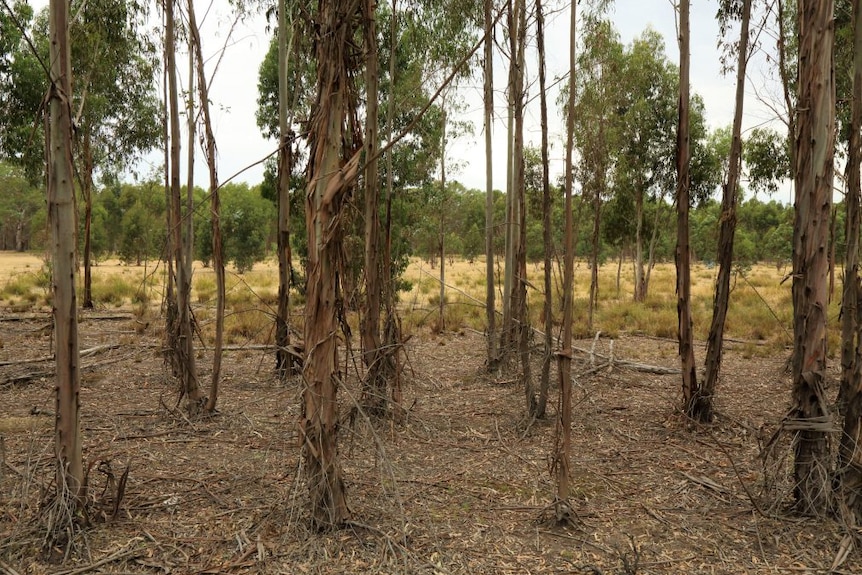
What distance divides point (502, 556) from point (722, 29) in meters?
10.2

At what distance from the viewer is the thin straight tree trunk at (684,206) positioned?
6.25 metres

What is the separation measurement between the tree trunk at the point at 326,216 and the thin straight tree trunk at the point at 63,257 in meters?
1.36

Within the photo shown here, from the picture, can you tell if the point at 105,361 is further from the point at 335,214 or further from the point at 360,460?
the point at 335,214

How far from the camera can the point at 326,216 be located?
3.47 m

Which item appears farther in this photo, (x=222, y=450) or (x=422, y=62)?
(x=422, y=62)

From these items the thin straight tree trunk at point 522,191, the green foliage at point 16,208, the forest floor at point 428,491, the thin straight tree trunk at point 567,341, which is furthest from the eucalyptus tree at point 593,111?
the green foliage at point 16,208

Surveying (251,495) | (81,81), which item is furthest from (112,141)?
(251,495)

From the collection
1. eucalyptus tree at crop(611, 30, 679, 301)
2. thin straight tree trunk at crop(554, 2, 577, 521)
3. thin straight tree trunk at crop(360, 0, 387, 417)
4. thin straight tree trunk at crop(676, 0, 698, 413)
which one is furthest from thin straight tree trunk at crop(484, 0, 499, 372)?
eucalyptus tree at crop(611, 30, 679, 301)

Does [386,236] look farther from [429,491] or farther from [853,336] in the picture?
[853,336]

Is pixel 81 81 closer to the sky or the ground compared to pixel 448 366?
closer to the sky

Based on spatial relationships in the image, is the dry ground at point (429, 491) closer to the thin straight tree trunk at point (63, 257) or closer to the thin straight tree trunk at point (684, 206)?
the thin straight tree trunk at point (63, 257)

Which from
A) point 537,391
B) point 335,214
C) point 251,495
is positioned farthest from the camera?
point 537,391

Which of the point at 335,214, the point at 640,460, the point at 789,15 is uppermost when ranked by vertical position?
the point at 789,15

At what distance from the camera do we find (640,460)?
18.5ft
